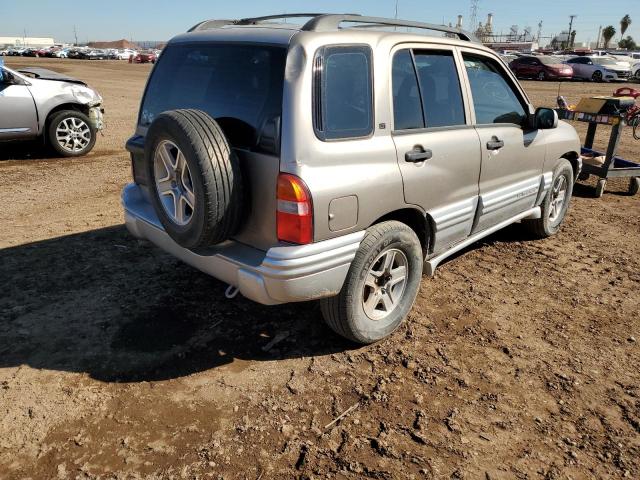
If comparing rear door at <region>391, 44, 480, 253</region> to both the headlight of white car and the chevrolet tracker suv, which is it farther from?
the headlight of white car

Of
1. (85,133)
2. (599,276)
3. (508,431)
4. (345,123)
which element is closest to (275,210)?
(345,123)

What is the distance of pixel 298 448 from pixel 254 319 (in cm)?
127

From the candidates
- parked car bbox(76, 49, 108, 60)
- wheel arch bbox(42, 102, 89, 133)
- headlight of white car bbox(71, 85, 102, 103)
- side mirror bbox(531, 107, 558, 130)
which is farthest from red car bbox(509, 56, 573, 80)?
parked car bbox(76, 49, 108, 60)

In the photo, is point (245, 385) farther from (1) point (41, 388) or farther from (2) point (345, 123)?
(2) point (345, 123)

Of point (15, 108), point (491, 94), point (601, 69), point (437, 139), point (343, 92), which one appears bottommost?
point (601, 69)

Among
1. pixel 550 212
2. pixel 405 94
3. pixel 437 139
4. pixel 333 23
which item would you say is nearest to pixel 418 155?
pixel 437 139

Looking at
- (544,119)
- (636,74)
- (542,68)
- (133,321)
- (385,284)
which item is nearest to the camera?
(385,284)

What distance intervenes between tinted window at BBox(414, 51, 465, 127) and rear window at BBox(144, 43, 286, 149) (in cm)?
113

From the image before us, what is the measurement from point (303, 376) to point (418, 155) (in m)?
1.52

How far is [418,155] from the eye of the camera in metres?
→ 3.22

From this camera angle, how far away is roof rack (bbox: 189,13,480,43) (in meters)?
2.90

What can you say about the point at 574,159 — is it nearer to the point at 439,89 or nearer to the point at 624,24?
the point at 439,89

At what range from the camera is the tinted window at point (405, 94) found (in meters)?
3.15

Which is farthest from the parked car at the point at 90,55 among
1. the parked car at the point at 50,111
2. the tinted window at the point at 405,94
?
the tinted window at the point at 405,94
